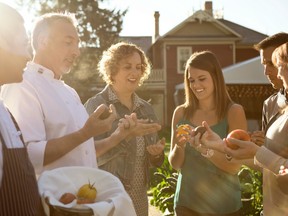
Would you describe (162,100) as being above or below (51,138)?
below

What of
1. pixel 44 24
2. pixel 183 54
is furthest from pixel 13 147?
pixel 183 54

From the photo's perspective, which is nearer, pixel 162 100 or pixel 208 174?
pixel 208 174

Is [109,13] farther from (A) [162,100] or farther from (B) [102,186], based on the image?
(B) [102,186]

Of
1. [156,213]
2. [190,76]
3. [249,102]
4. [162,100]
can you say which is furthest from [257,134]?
[162,100]

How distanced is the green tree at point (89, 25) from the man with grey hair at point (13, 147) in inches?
1056

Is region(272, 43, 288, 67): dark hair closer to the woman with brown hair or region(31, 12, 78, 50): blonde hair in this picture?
the woman with brown hair

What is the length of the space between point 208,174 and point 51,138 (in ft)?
4.86

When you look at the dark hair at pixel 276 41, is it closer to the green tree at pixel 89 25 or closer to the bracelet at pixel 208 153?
the bracelet at pixel 208 153

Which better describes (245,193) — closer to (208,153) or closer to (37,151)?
(208,153)

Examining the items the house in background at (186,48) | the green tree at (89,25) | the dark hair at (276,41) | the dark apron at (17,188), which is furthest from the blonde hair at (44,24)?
the house in background at (186,48)

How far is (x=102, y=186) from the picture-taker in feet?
9.57

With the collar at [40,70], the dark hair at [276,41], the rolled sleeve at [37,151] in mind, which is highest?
the dark hair at [276,41]

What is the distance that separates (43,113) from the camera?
3.29 m

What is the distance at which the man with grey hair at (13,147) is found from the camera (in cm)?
251
